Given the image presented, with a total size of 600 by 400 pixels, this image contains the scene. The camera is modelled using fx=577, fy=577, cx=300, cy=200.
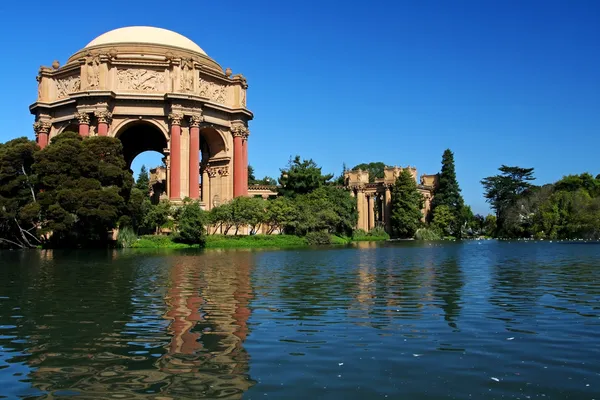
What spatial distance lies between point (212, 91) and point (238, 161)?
6968 mm

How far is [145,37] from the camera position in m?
52.6

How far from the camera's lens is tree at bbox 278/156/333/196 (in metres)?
58.7

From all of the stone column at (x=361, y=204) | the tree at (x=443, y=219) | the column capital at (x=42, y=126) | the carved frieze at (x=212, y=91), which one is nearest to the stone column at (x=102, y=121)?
the column capital at (x=42, y=126)

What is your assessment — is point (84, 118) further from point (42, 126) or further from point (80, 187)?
point (80, 187)

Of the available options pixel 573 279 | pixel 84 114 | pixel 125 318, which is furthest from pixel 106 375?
pixel 84 114

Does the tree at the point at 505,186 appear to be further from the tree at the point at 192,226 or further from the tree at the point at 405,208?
the tree at the point at 192,226

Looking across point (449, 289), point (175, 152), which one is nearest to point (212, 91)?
point (175, 152)

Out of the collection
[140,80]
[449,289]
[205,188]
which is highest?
[140,80]

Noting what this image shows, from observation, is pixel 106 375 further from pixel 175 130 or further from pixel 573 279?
pixel 175 130

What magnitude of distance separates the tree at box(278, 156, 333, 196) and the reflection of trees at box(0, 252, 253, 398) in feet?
140

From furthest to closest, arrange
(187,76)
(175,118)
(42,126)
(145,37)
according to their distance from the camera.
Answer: (145,37) < (42,126) < (187,76) < (175,118)

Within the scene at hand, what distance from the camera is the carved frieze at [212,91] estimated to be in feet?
171

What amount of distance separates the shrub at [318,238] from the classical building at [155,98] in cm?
855

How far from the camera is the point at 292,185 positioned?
2325 inches
